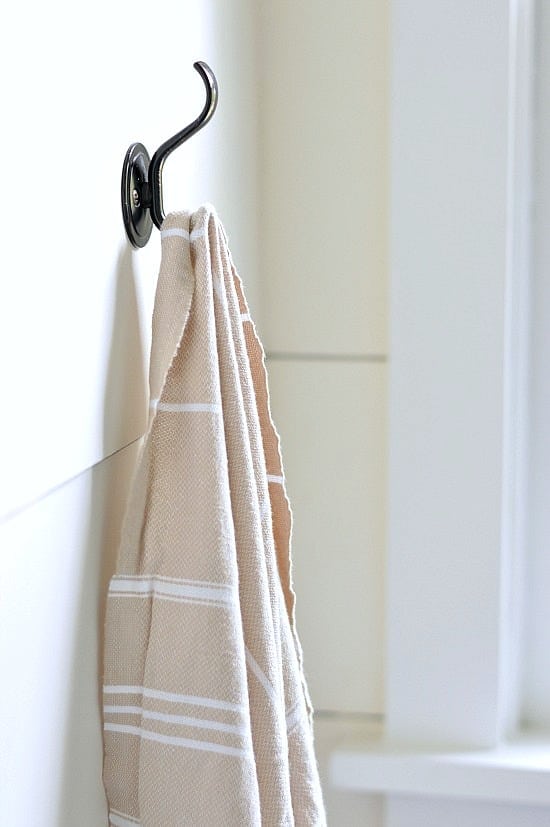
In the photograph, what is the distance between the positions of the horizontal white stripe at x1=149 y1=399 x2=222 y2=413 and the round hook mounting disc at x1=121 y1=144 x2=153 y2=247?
0.08 m

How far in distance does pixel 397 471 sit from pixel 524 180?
260mm

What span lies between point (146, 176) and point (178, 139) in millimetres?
27

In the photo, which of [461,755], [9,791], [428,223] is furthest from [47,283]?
[461,755]

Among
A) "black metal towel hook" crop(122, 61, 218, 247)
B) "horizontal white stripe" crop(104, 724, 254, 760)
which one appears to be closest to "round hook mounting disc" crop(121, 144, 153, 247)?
"black metal towel hook" crop(122, 61, 218, 247)

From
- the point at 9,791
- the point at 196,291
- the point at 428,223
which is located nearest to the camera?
the point at 9,791

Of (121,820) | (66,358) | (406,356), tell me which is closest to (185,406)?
(66,358)

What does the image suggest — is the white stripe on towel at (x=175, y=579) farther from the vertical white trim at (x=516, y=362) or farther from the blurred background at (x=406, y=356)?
the vertical white trim at (x=516, y=362)

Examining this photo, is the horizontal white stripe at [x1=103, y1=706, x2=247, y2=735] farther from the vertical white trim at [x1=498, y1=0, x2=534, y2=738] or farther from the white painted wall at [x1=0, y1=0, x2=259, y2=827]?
the vertical white trim at [x1=498, y1=0, x2=534, y2=738]

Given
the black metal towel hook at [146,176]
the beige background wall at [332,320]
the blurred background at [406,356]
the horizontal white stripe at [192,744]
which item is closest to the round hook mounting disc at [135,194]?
the black metal towel hook at [146,176]

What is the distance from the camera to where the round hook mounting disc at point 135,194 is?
479 millimetres

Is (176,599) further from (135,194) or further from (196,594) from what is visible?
(135,194)

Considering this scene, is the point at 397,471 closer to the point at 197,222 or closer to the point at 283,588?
the point at 283,588

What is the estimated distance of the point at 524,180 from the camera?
0.82m

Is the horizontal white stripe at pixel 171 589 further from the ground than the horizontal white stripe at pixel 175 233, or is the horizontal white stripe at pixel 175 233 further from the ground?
the horizontal white stripe at pixel 175 233
